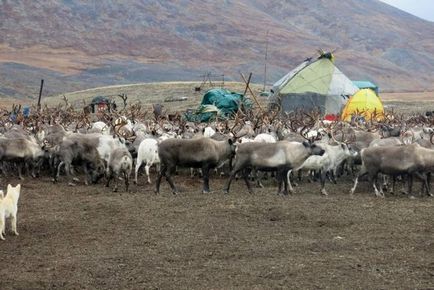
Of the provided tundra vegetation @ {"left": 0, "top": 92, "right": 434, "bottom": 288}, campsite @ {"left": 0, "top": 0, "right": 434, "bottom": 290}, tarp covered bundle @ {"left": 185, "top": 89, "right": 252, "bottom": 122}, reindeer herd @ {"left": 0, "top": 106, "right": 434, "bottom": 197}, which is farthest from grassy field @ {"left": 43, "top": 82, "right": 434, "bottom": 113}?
tundra vegetation @ {"left": 0, "top": 92, "right": 434, "bottom": 288}

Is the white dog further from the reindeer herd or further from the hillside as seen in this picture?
the hillside

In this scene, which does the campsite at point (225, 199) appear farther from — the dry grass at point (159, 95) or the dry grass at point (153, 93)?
the dry grass at point (153, 93)

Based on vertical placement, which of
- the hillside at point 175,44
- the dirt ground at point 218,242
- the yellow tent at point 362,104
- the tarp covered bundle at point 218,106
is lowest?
the dirt ground at point 218,242

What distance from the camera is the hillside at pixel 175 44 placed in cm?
8112

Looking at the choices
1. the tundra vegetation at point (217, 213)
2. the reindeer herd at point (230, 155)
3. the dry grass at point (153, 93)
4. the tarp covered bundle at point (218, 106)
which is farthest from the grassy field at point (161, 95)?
the tundra vegetation at point (217, 213)

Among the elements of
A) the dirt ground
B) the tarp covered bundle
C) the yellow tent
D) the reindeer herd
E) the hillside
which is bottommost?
the dirt ground

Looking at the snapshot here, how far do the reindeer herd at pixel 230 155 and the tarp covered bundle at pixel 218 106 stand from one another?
10.0 m

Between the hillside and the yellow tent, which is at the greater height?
the hillside

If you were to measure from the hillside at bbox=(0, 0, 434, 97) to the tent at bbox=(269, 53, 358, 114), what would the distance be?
1237 inches

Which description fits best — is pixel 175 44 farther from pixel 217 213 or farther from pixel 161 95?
pixel 217 213

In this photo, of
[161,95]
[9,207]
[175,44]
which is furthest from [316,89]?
[175,44]

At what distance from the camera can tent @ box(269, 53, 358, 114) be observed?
117 feet

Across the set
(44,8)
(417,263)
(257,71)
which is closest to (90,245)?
(417,263)

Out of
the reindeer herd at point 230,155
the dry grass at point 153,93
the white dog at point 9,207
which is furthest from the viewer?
the dry grass at point 153,93
